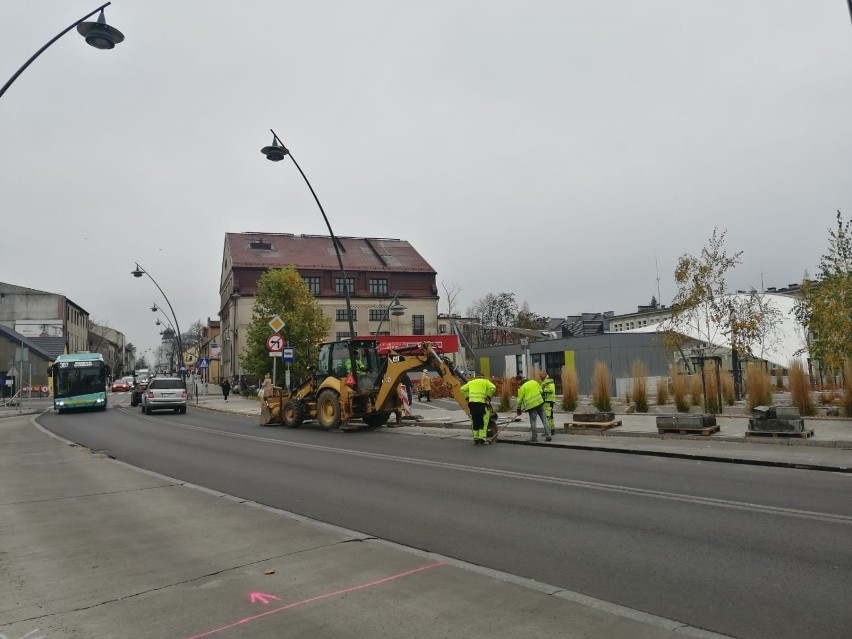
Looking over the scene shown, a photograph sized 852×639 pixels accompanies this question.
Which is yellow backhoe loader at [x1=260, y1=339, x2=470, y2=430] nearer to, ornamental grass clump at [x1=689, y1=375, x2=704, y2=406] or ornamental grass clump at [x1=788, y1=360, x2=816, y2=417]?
ornamental grass clump at [x1=689, y1=375, x2=704, y2=406]

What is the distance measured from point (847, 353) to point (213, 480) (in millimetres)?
16283

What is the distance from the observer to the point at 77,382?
1232 inches

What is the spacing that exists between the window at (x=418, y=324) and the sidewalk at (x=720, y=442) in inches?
1964

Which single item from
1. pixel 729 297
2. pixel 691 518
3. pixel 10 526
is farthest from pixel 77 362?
pixel 691 518

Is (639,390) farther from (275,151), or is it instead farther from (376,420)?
(275,151)

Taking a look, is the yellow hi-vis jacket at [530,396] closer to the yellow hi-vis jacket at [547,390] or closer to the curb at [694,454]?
the yellow hi-vis jacket at [547,390]

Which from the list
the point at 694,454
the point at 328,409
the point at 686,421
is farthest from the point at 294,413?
the point at 694,454

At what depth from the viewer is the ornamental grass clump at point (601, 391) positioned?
19.1 metres

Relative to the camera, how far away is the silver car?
95.9 ft

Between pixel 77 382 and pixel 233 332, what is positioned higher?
pixel 233 332

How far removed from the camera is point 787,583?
473 cm

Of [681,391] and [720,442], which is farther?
[681,391]

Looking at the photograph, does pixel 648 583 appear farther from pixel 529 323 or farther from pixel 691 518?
pixel 529 323

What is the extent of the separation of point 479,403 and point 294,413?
7.86 m
